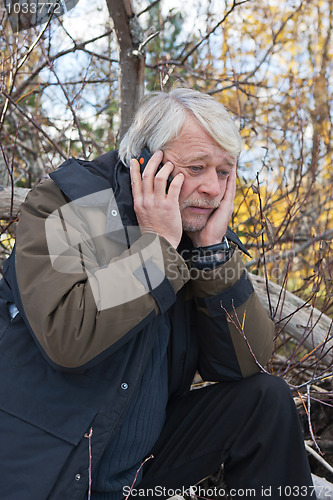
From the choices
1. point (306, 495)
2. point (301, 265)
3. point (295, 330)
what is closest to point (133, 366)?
point (306, 495)

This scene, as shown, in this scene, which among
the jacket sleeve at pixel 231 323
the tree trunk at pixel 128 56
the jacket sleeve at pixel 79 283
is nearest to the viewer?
the jacket sleeve at pixel 79 283

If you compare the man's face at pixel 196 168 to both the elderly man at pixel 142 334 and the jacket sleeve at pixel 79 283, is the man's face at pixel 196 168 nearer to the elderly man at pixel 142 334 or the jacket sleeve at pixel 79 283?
the elderly man at pixel 142 334

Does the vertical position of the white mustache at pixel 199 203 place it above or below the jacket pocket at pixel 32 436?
above

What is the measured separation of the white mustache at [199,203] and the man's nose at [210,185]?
31 millimetres

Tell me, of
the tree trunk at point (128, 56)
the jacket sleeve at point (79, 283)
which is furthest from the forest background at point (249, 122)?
the jacket sleeve at point (79, 283)

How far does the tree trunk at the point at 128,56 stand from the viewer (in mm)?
2752

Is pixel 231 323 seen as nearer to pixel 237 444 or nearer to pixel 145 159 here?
pixel 237 444

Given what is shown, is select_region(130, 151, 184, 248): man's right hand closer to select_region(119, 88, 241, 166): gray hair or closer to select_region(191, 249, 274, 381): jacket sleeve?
select_region(119, 88, 241, 166): gray hair

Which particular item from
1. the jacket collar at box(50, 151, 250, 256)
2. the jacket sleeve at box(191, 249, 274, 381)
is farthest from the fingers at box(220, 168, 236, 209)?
the jacket collar at box(50, 151, 250, 256)

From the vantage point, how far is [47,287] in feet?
5.23

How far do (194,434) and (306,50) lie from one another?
6.48m

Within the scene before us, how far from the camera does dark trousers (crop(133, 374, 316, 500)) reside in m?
1.89

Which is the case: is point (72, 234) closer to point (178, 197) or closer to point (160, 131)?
point (178, 197)

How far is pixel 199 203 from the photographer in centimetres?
210
